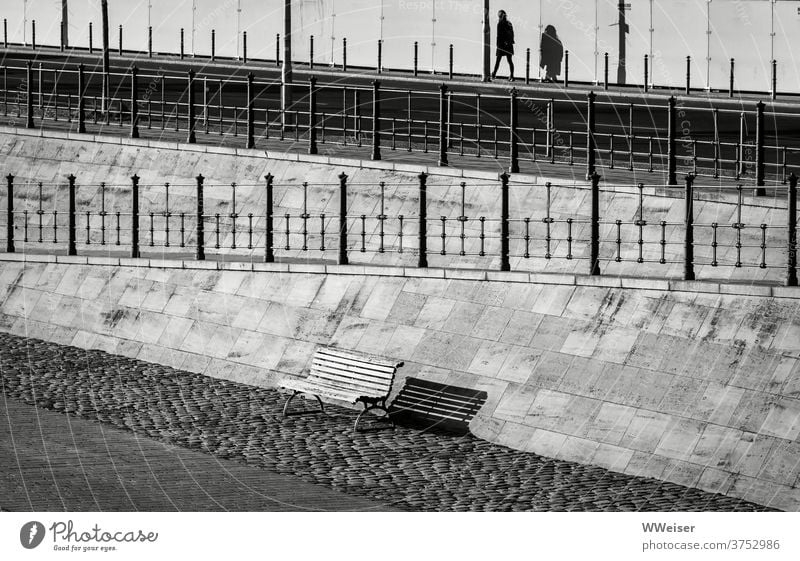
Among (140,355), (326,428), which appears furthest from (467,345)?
(140,355)

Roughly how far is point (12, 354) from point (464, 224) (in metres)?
5.56

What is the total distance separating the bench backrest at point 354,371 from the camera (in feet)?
53.8

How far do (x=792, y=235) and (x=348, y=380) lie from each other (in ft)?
15.2

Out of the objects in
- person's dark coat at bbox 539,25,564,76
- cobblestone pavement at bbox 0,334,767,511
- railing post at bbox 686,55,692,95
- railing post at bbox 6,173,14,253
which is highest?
person's dark coat at bbox 539,25,564,76

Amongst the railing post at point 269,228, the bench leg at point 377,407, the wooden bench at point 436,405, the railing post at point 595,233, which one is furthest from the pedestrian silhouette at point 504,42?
the bench leg at point 377,407

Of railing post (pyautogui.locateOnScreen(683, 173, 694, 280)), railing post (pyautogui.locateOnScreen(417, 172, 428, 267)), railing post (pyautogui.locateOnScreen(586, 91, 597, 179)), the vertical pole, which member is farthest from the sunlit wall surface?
railing post (pyautogui.locateOnScreen(683, 173, 694, 280))

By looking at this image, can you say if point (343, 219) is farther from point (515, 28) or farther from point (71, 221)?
point (515, 28)

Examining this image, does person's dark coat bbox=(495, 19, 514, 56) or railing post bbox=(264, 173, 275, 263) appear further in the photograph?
person's dark coat bbox=(495, 19, 514, 56)

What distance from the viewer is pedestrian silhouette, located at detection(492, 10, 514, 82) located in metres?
31.3

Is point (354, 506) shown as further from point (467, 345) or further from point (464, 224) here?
point (464, 224)

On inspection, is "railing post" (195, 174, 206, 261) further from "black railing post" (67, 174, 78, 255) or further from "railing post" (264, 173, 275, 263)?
"black railing post" (67, 174, 78, 255)

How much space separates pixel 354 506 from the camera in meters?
13.5

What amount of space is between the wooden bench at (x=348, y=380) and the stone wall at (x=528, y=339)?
428 mm

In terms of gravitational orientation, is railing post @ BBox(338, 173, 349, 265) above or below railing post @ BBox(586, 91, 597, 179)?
below
